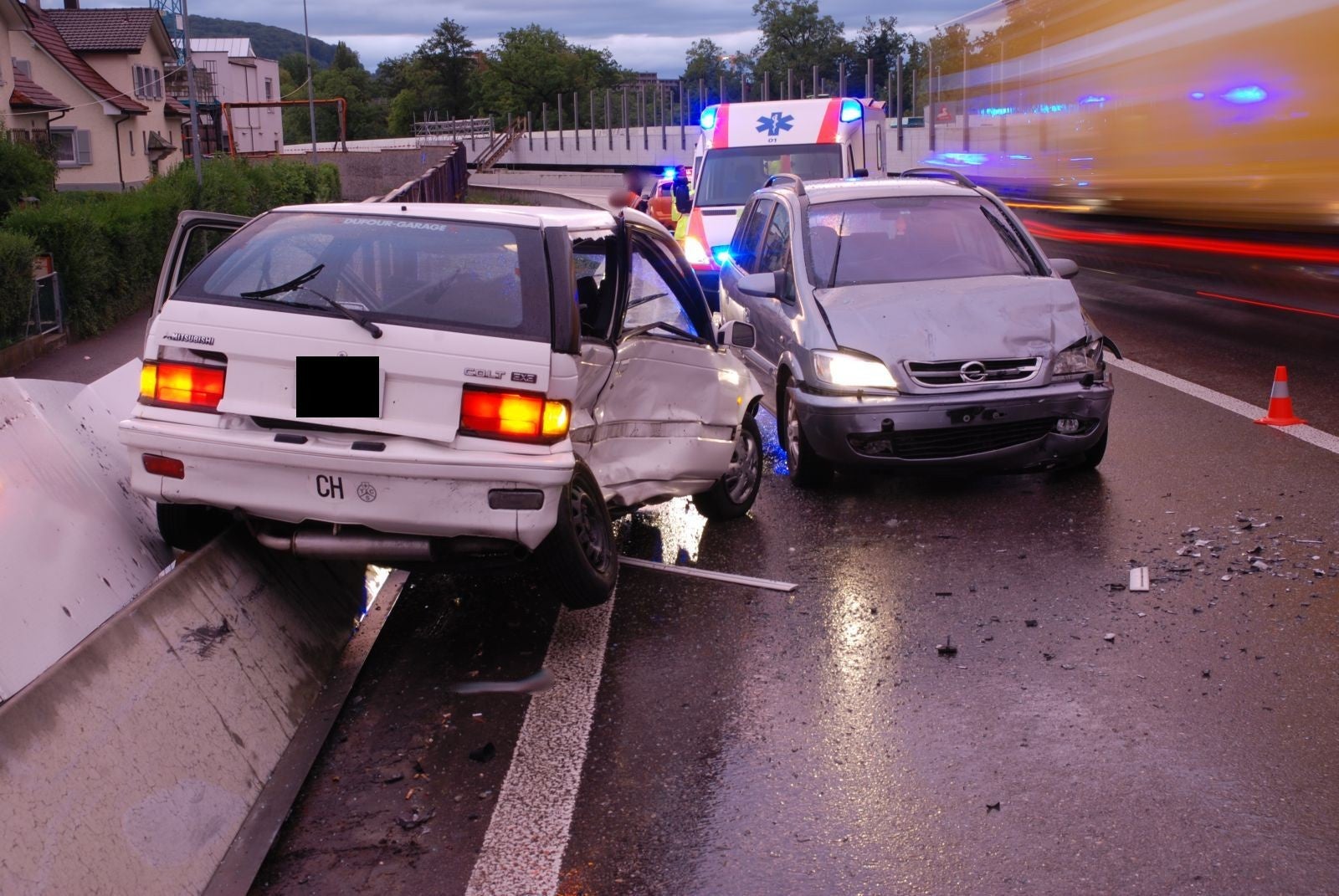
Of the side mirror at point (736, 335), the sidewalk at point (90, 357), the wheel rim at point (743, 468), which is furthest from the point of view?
the sidewalk at point (90, 357)

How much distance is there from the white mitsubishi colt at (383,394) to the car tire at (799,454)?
2.57 meters

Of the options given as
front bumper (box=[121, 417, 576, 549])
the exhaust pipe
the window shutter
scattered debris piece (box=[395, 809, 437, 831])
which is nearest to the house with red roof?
the window shutter

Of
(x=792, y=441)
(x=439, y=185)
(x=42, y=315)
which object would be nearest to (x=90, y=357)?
(x=42, y=315)

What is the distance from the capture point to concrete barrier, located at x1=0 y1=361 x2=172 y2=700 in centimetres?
446

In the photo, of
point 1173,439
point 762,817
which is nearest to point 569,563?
point 762,817

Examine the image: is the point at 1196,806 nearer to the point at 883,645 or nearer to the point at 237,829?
the point at 883,645

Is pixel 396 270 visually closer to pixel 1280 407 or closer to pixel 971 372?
pixel 971 372

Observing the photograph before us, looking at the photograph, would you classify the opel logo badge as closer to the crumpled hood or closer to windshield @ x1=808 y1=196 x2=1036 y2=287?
the crumpled hood

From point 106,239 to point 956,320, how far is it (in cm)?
1406

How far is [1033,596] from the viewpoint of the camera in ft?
20.7

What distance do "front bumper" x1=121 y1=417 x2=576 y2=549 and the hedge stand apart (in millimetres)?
10557

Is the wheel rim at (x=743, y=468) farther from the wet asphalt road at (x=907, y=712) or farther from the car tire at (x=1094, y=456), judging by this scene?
the car tire at (x=1094, y=456)

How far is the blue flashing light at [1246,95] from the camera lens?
1168cm

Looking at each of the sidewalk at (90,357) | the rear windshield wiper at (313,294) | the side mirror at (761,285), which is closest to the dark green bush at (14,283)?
the sidewalk at (90,357)
